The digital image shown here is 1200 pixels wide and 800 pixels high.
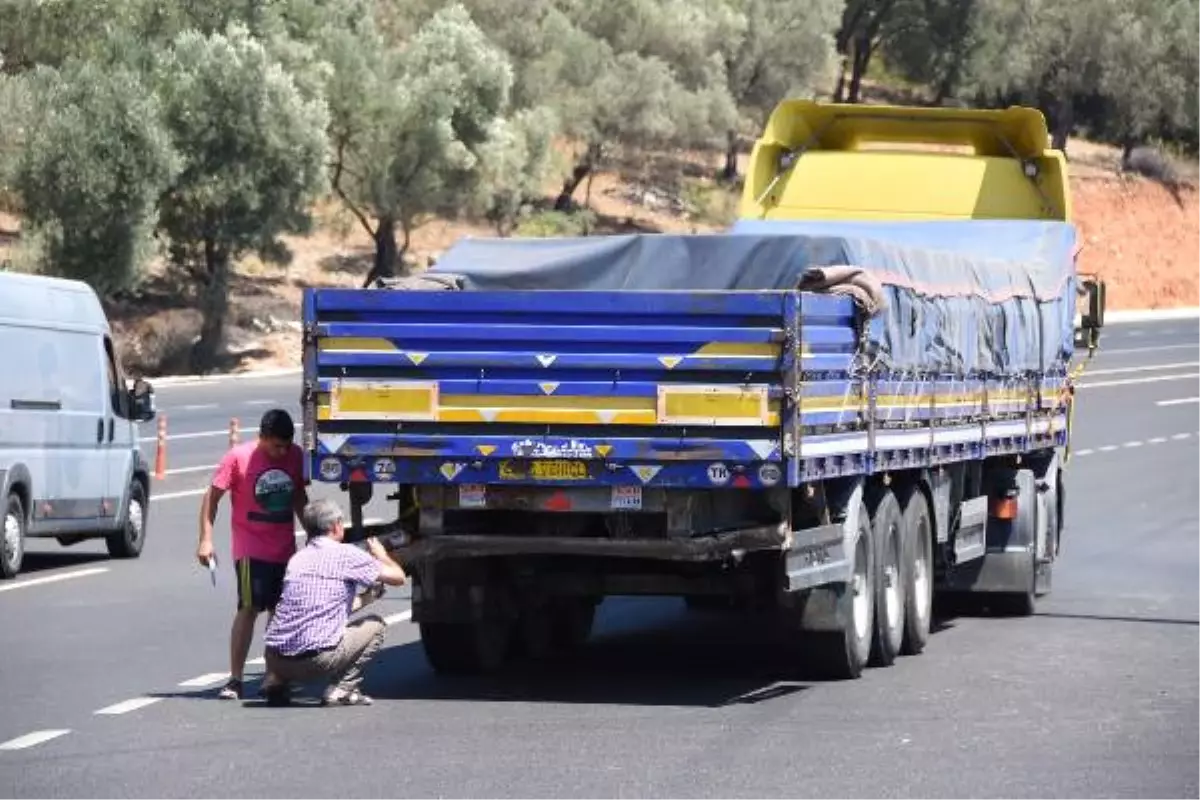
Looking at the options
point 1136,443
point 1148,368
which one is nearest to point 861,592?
point 1136,443

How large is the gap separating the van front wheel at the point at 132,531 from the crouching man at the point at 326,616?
9.75 metres

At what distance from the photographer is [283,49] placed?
60.1 metres

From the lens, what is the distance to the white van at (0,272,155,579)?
21.0 m

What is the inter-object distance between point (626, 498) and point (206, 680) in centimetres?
285

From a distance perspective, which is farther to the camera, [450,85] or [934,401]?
[450,85]

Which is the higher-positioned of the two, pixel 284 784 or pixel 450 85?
pixel 450 85

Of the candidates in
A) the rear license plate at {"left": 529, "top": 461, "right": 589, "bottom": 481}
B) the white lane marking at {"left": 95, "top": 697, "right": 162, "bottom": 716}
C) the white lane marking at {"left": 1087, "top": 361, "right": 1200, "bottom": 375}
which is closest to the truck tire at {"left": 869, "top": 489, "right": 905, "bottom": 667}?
the rear license plate at {"left": 529, "top": 461, "right": 589, "bottom": 481}

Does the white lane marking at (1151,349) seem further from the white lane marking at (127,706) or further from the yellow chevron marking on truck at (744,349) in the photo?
the white lane marking at (127,706)

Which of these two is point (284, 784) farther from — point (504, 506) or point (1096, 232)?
point (1096, 232)

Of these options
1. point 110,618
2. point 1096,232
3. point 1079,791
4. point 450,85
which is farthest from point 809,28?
point 1079,791

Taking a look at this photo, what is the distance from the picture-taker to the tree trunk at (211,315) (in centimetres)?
5609

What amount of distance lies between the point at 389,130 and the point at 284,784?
175ft

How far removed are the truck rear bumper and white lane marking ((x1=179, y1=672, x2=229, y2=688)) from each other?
5.07 feet

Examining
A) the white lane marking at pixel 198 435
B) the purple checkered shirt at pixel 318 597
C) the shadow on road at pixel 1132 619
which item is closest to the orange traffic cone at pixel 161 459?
the white lane marking at pixel 198 435
